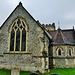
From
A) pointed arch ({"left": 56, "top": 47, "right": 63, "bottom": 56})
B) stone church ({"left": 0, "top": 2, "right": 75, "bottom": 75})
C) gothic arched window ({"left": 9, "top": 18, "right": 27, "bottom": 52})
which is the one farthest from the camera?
pointed arch ({"left": 56, "top": 47, "right": 63, "bottom": 56})

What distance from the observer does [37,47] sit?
45.0 feet

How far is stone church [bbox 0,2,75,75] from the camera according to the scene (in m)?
13.5

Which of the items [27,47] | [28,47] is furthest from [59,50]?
[27,47]

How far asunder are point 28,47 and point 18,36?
2425 mm

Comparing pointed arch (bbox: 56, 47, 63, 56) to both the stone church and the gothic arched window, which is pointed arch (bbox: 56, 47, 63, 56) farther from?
the gothic arched window

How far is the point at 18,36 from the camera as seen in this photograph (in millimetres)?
14828

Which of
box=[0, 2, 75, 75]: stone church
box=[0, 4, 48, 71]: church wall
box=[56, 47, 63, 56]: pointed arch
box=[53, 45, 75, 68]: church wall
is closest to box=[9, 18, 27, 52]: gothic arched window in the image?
box=[0, 2, 75, 75]: stone church

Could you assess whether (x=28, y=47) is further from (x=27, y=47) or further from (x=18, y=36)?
(x=18, y=36)

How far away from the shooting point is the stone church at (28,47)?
13.5 meters

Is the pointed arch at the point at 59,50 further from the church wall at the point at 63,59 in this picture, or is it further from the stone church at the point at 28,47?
the church wall at the point at 63,59

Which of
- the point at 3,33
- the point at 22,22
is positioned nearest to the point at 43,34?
the point at 22,22

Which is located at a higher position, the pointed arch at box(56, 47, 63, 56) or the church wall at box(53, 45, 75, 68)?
the pointed arch at box(56, 47, 63, 56)

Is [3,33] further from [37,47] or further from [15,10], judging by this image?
[37,47]

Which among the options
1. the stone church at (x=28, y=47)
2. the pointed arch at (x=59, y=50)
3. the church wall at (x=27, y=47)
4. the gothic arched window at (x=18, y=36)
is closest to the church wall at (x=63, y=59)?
the stone church at (x=28, y=47)
